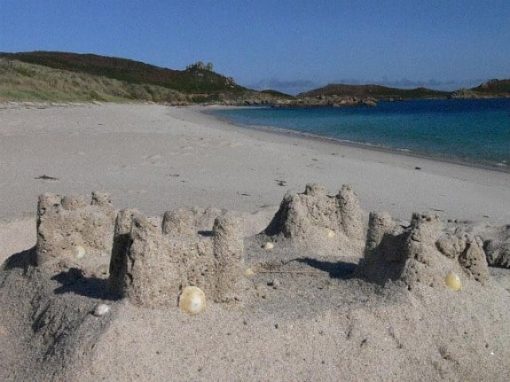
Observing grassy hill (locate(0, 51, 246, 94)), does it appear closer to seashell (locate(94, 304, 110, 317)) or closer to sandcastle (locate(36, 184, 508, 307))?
sandcastle (locate(36, 184, 508, 307))

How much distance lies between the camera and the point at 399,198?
30.4 feet

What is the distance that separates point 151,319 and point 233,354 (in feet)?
1.61

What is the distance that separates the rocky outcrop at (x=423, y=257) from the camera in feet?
12.3

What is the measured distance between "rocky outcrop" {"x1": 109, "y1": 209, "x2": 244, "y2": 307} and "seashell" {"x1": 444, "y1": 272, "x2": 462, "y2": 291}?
133 cm

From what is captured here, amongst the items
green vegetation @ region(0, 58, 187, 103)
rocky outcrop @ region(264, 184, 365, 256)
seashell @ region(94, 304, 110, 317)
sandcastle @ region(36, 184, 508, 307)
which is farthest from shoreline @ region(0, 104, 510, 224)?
green vegetation @ region(0, 58, 187, 103)

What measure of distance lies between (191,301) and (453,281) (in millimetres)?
1679

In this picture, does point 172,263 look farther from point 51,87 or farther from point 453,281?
point 51,87

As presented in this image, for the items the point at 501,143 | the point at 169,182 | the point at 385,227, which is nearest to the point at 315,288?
the point at 385,227

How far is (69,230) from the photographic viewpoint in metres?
4.32

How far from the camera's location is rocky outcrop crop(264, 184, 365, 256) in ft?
17.0

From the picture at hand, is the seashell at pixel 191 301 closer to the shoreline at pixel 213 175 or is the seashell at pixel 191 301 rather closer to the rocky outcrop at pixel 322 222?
the rocky outcrop at pixel 322 222

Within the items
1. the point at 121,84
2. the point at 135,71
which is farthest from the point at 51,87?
the point at 135,71

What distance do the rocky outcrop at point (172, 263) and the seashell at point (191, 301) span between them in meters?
0.04

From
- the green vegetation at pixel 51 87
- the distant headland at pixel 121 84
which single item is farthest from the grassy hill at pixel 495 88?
the green vegetation at pixel 51 87
